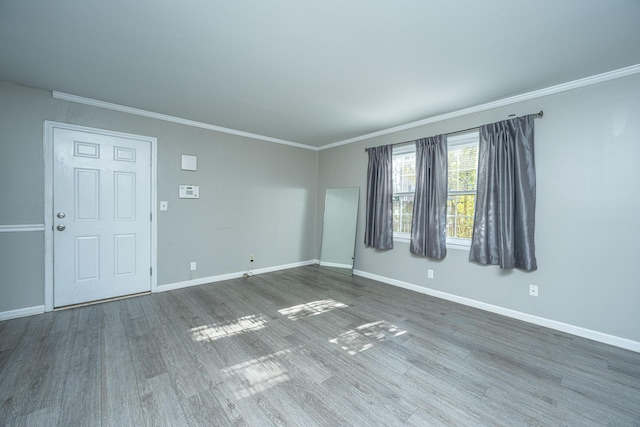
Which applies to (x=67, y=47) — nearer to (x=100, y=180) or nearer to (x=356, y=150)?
(x=100, y=180)

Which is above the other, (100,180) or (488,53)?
(488,53)

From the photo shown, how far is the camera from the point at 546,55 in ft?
7.02

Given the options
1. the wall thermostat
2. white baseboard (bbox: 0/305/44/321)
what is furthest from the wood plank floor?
the wall thermostat

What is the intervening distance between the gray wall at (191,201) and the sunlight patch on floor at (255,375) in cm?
239

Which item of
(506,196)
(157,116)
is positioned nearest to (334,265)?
(506,196)

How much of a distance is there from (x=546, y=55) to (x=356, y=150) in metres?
2.92

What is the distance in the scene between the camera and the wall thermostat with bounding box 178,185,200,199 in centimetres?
385

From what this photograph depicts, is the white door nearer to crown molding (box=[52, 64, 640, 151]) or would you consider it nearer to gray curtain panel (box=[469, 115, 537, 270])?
A: crown molding (box=[52, 64, 640, 151])

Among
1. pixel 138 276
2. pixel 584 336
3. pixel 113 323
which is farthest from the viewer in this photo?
pixel 138 276

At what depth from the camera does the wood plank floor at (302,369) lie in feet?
5.14

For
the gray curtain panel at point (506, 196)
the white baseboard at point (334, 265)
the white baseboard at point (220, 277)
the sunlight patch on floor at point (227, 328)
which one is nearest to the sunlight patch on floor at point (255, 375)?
the sunlight patch on floor at point (227, 328)

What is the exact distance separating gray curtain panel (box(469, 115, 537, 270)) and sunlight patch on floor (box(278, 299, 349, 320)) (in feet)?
6.26

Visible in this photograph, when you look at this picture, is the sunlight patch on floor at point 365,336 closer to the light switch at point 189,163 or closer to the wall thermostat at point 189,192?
the wall thermostat at point 189,192

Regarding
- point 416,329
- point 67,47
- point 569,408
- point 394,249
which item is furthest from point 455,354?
point 67,47
